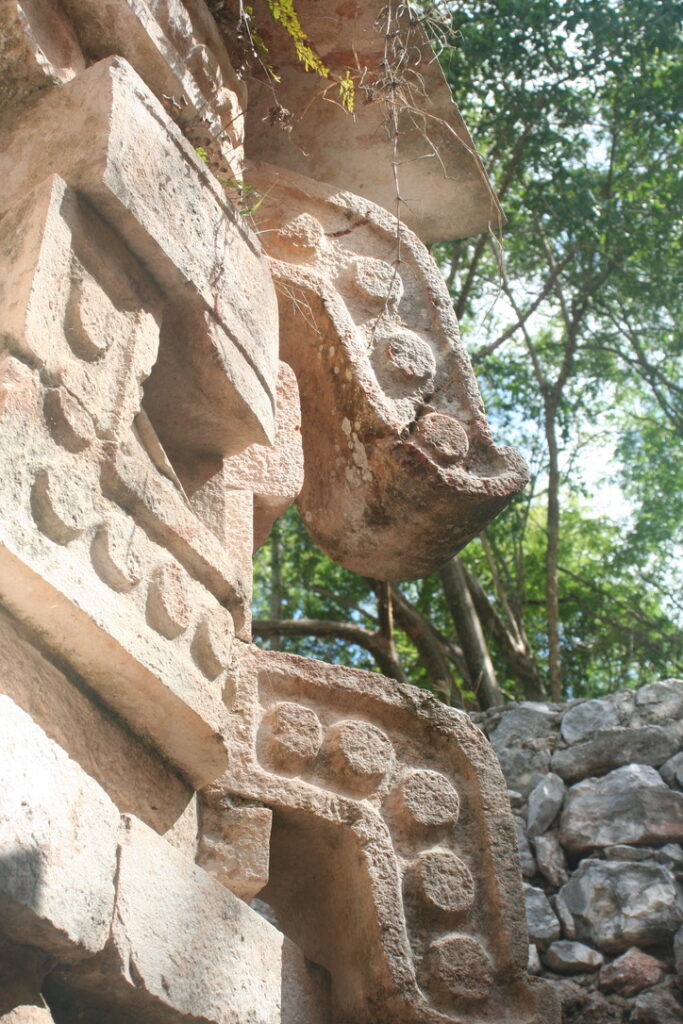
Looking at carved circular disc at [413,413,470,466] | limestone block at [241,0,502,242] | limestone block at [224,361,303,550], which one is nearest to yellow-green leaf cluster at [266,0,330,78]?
limestone block at [241,0,502,242]

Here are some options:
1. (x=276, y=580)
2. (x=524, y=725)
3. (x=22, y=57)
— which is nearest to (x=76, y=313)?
(x=22, y=57)

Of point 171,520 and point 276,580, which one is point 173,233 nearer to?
point 171,520

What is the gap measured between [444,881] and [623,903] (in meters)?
2.39

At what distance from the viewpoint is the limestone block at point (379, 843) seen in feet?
7.95

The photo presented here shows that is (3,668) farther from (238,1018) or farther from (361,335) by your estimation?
(361,335)

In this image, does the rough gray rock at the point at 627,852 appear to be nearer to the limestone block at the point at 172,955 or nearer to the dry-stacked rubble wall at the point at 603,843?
the dry-stacked rubble wall at the point at 603,843

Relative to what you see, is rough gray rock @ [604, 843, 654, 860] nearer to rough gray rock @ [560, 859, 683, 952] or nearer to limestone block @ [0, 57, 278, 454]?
rough gray rock @ [560, 859, 683, 952]

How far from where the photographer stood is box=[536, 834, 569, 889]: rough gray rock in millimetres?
5023

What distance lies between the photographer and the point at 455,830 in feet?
8.82

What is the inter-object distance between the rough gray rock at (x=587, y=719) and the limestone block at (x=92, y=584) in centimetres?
391

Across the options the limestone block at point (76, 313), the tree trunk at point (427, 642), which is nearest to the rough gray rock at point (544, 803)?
the tree trunk at point (427, 642)

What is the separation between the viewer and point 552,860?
5.09m

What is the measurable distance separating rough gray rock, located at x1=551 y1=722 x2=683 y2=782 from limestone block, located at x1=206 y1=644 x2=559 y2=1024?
2.78 meters

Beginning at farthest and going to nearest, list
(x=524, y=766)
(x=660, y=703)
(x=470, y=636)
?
(x=470, y=636)
(x=524, y=766)
(x=660, y=703)
